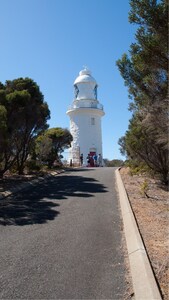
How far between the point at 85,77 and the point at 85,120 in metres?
5.23

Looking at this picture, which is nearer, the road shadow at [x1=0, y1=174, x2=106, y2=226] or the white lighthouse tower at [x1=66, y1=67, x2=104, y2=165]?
the road shadow at [x1=0, y1=174, x2=106, y2=226]

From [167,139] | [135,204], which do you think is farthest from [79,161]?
[167,139]

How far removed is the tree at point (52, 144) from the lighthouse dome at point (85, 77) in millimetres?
9665

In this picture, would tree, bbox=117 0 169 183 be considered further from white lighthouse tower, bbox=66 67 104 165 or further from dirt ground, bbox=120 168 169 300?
white lighthouse tower, bbox=66 67 104 165

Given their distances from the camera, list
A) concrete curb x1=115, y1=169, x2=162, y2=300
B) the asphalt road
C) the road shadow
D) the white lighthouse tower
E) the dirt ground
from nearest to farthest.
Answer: concrete curb x1=115, y1=169, x2=162, y2=300 → the asphalt road → the dirt ground → the road shadow → the white lighthouse tower

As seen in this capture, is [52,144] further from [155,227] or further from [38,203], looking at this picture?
[155,227]

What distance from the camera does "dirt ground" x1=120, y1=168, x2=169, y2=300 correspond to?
507 centimetres

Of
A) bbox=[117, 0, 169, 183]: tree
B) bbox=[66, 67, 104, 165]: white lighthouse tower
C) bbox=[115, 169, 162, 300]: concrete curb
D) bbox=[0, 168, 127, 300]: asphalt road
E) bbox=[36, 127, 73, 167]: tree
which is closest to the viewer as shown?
bbox=[115, 169, 162, 300]: concrete curb

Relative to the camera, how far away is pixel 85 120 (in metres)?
40.2

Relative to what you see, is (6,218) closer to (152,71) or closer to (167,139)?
(167,139)

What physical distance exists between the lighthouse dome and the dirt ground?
28648 mm

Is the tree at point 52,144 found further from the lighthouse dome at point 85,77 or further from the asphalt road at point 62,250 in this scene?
the asphalt road at point 62,250

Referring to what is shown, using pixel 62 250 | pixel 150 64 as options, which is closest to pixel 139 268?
pixel 62 250

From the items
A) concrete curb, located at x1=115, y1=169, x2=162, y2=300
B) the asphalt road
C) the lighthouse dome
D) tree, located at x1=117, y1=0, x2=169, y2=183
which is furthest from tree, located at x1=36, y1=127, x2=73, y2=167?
concrete curb, located at x1=115, y1=169, x2=162, y2=300
